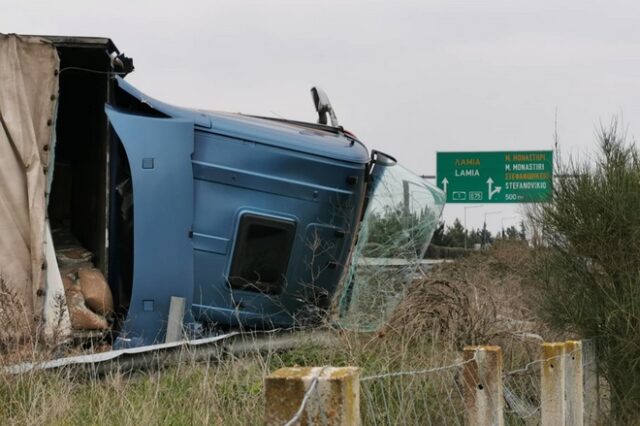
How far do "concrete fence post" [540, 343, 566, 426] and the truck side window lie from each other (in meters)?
2.72

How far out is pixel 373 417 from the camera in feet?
12.8

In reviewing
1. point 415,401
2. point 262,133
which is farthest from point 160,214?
point 415,401

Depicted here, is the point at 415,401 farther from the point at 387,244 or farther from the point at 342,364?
the point at 387,244

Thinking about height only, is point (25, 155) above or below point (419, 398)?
above

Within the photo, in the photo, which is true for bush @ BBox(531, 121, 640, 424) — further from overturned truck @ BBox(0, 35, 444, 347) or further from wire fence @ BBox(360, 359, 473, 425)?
wire fence @ BBox(360, 359, 473, 425)

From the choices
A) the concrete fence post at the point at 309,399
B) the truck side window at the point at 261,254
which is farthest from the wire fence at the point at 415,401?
the truck side window at the point at 261,254

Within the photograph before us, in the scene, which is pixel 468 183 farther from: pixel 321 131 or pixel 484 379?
pixel 484 379

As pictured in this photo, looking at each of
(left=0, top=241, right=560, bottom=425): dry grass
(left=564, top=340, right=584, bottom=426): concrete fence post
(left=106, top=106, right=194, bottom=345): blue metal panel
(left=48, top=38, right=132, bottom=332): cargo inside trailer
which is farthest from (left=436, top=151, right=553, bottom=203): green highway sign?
(left=564, top=340, right=584, bottom=426): concrete fence post

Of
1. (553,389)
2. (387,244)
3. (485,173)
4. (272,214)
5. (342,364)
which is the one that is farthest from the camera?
(485,173)

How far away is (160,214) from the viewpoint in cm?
630

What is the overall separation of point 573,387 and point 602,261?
1395 mm

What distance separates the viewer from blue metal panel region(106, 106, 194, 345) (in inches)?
248

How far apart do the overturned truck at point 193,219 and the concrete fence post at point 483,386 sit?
2493 millimetres

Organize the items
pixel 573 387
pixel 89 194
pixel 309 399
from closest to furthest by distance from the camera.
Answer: pixel 309 399 → pixel 573 387 → pixel 89 194
